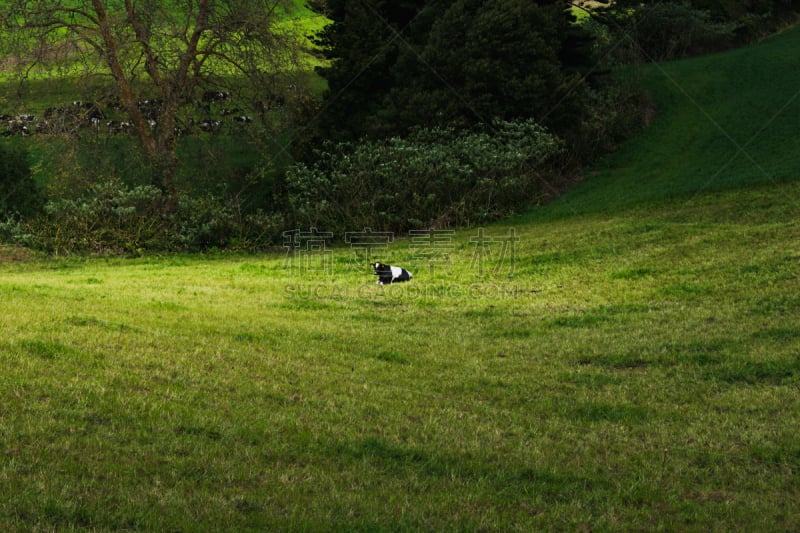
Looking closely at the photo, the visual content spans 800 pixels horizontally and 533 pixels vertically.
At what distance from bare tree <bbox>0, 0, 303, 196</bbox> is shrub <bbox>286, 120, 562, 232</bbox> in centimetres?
365

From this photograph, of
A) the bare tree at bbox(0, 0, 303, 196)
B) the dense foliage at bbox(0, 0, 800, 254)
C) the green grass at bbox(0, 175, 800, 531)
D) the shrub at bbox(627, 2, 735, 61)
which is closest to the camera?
the green grass at bbox(0, 175, 800, 531)

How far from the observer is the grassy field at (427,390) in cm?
487

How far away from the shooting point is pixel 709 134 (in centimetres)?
2597

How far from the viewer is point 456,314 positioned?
12523 millimetres

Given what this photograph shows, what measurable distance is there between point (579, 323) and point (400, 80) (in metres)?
17.2

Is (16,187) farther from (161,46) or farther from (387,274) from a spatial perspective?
(387,274)

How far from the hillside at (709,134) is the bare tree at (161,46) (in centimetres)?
1007

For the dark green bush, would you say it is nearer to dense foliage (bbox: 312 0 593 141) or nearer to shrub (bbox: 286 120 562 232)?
shrub (bbox: 286 120 562 232)

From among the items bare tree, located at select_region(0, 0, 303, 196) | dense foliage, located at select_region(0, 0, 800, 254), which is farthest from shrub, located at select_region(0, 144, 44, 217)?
bare tree, located at select_region(0, 0, 303, 196)

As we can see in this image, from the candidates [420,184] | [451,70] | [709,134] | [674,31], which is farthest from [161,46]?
[674,31]

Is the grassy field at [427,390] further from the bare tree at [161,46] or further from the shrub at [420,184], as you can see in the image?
the bare tree at [161,46]

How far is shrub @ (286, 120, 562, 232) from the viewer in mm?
22016

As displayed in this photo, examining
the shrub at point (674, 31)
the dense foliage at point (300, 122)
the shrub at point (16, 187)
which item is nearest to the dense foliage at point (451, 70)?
the dense foliage at point (300, 122)

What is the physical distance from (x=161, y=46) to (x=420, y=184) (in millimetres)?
8964
